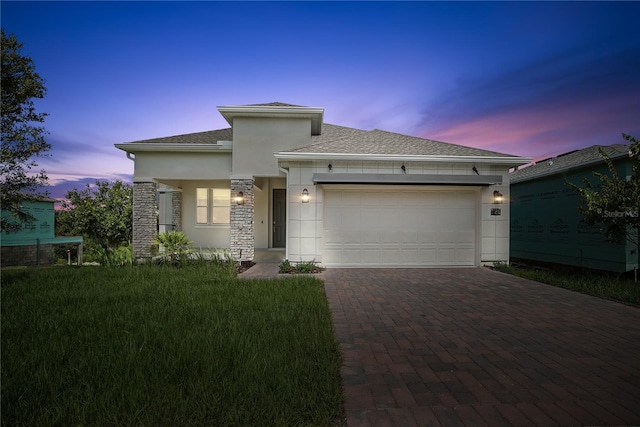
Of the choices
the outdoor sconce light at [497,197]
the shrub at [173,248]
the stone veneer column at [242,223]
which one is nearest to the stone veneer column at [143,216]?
the shrub at [173,248]

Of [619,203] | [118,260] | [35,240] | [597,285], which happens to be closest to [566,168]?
[619,203]

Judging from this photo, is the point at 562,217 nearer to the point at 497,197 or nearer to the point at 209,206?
the point at 497,197

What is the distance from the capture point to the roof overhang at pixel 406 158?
28.8ft

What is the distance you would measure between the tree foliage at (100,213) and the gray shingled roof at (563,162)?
16678 millimetres

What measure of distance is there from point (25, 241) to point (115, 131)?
18.8 ft

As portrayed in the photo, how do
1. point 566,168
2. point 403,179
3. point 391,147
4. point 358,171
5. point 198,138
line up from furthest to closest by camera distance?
point 198,138
point 391,147
point 358,171
point 403,179
point 566,168

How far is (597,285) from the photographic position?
21.5 ft

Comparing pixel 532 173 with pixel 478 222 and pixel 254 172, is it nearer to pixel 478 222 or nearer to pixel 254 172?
pixel 478 222

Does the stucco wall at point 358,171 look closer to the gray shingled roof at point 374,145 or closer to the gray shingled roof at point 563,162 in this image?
the gray shingled roof at point 374,145

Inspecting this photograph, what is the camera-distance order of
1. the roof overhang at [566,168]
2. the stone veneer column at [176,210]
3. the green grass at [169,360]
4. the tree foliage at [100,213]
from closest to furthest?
the green grass at [169,360] < the roof overhang at [566,168] < the stone veneer column at [176,210] < the tree foliage at [100,213]

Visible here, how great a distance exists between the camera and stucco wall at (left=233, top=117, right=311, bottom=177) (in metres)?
10.9

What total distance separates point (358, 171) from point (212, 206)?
303 inches

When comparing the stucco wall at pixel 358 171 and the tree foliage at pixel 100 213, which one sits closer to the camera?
the stucco wall at pixel 358 171

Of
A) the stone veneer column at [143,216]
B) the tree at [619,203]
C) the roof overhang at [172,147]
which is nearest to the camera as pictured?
the tree at [619,203]
